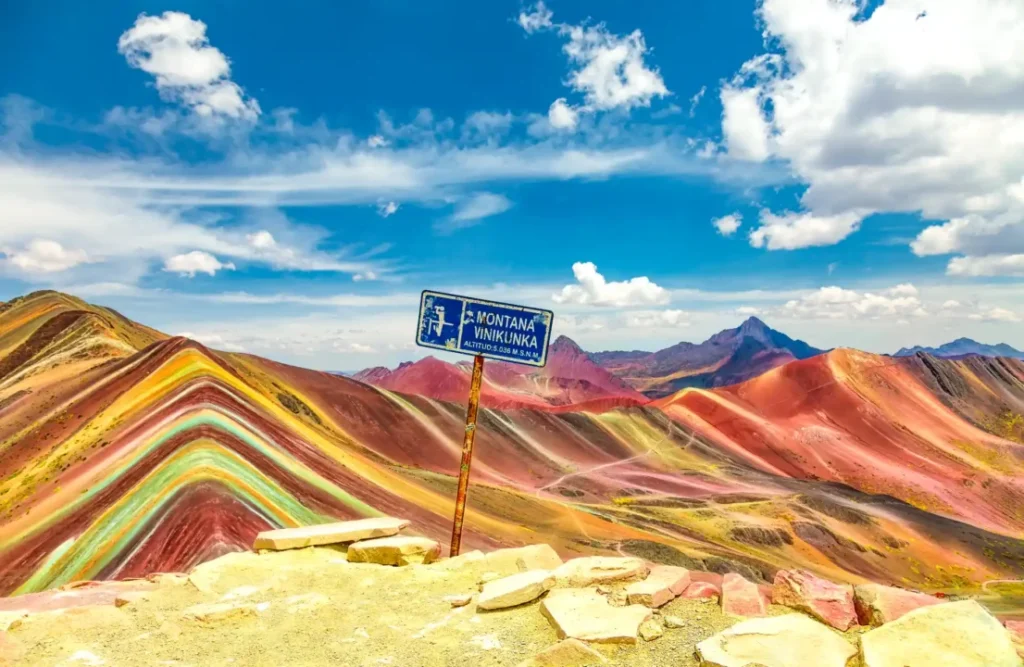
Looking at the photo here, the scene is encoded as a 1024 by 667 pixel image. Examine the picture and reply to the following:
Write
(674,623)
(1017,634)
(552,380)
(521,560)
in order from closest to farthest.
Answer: (1017,634) → (674,623) → (521,560) → (552,380)

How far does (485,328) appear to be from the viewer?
7.30 metres

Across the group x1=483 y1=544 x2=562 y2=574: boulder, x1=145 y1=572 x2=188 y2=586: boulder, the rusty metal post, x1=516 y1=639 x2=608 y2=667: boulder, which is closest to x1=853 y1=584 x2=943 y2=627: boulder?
x1=516 y1=639 x2=608 y2=667: boulder

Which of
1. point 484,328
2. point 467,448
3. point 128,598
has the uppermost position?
point 484,328

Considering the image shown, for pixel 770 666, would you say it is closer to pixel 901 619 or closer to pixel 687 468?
pixel 901 619

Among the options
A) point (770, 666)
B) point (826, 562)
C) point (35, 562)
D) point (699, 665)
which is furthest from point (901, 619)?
point (826, 562)

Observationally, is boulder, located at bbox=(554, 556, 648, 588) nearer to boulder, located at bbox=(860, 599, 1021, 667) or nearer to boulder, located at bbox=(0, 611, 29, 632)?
boulder, located at bbox=(860, 599, 1021, 667)

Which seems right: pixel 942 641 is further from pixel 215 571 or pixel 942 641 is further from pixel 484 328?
pixel 215 571

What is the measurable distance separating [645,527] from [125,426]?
26.5 metres

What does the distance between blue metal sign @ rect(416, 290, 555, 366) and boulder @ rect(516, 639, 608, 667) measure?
11.1 ft

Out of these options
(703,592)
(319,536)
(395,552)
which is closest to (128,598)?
(319,536)

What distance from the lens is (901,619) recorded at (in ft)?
15.1

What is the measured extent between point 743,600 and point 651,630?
1078 mm

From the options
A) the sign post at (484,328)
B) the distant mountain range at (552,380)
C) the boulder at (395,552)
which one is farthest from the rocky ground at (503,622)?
the distant mountain range at (552,380)

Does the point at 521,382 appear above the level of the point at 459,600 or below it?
below
